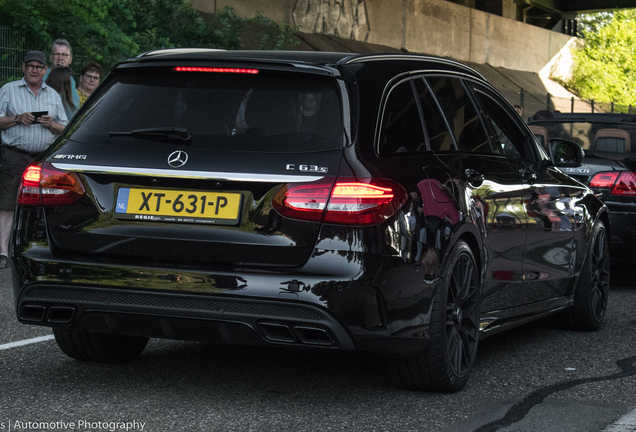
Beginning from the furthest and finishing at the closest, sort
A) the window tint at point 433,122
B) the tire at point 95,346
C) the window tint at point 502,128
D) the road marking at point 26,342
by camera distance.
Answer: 1. the road marking at point 26,342
2. the window tint at point 502,128
3. the tire at point 95,346
4. the window tint at point 433,122

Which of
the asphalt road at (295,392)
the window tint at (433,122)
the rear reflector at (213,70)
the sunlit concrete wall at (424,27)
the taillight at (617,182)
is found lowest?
the asphalt road at (295,392)

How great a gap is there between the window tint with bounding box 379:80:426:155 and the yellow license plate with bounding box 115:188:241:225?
70 cm

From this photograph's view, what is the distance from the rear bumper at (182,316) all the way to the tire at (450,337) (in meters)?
0.58

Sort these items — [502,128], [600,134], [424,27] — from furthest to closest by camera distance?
[424,27], [600,134], [502,128]

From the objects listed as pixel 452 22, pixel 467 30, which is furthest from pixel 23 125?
pixel 467 30

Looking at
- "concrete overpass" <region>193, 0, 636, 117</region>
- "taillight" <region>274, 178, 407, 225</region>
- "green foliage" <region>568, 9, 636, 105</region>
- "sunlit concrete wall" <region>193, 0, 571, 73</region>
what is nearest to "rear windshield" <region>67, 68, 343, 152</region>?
"taillight" <region>274, 178, 407, 225</region>

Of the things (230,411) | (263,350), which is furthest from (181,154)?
(263,350)

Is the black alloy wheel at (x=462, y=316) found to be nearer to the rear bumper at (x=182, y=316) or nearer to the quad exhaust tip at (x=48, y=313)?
the rear bumper at (x=182, y=316)

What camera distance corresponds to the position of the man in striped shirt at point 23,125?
32.7 ft

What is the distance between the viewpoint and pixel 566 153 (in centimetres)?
676

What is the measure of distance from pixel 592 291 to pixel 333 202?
10.9 feet

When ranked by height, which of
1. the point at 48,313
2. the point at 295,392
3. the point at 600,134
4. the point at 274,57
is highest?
the point at 274,57

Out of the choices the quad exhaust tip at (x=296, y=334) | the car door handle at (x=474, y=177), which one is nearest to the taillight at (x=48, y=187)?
the quad exhaust tip at (x=296, y=334)

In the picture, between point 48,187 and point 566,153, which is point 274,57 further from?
point 566,153
